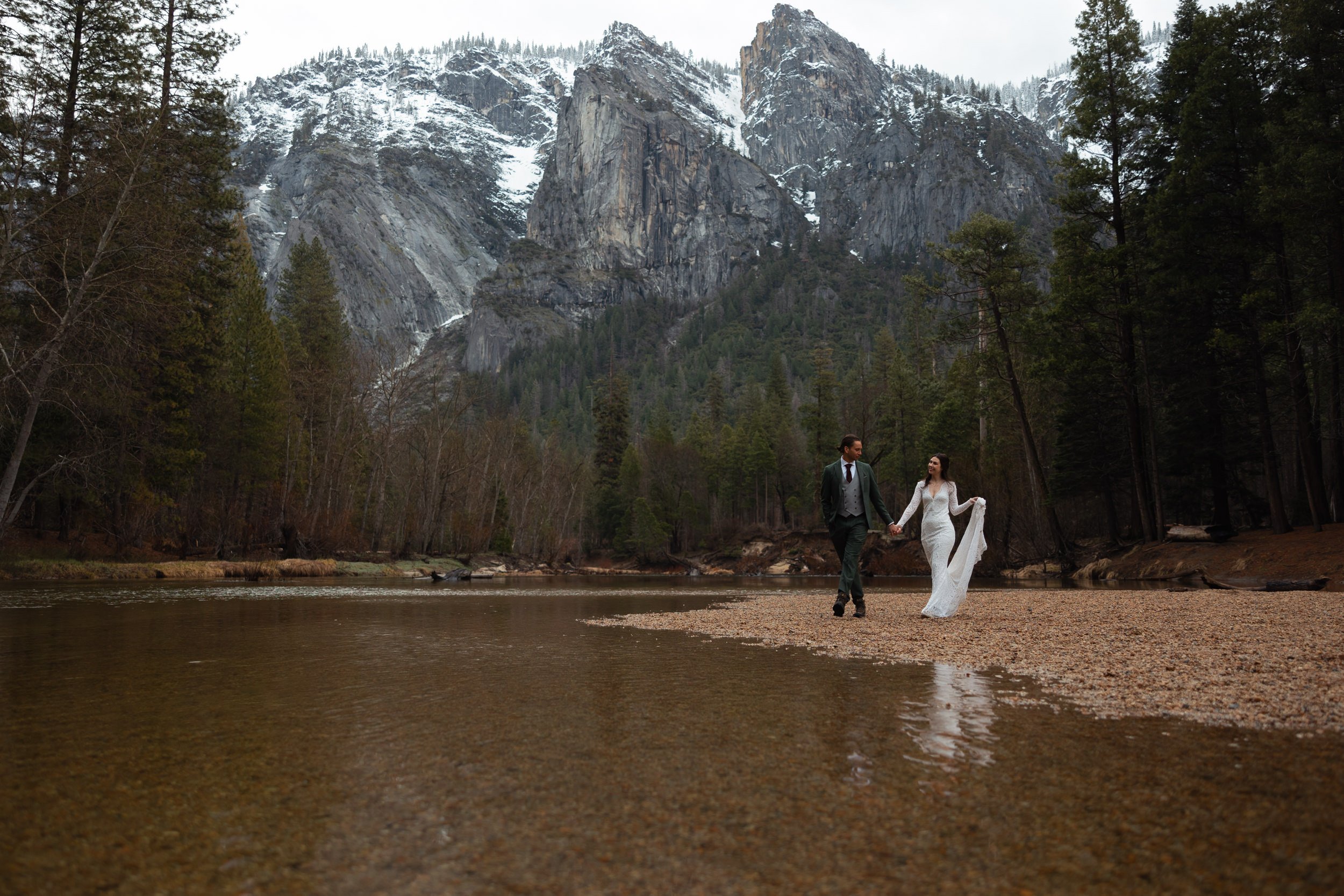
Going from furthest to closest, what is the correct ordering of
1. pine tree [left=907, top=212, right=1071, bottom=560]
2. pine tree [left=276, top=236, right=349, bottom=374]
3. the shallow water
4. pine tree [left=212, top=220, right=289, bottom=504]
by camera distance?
pine tree [left=276, top=236, right=349, bottom=374] → pine tree [left=212, top=220, right=289, bottom=504] → pine tree [left=907, top=212, right=1071, bottom=560] → the shallow water

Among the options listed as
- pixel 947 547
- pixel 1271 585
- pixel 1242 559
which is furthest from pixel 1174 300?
pixel 947 547

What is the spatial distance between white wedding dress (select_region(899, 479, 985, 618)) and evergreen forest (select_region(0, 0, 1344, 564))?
15.2 metres

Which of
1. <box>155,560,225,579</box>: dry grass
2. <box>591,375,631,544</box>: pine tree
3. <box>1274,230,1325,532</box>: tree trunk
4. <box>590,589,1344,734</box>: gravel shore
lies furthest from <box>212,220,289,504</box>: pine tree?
<box>1274,230,1325,532</box>: tree trunk

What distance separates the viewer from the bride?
986 cm

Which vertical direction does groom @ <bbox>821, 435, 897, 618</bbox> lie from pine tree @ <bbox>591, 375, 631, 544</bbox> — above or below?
below

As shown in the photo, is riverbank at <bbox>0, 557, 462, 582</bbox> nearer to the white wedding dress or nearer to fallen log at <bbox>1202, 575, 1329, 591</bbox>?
the white wedding dress

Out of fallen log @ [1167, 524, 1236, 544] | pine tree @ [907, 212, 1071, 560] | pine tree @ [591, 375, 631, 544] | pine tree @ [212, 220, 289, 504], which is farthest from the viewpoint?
pine tree @ [591, 375, 631, 544]

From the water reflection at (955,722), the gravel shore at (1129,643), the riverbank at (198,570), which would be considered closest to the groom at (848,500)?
the gravel shore at (1129,643)

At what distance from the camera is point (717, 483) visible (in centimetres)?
7988

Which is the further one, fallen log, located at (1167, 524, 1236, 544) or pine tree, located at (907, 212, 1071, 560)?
pine tree, located at (907, 212, 1071, 560)

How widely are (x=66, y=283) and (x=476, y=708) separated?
18337 mm

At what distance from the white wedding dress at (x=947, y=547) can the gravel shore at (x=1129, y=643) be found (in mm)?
368

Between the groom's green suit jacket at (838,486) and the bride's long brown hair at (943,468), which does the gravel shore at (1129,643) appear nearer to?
the groom's green suit jacket at (838,486)

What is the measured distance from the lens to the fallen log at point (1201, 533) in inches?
893
